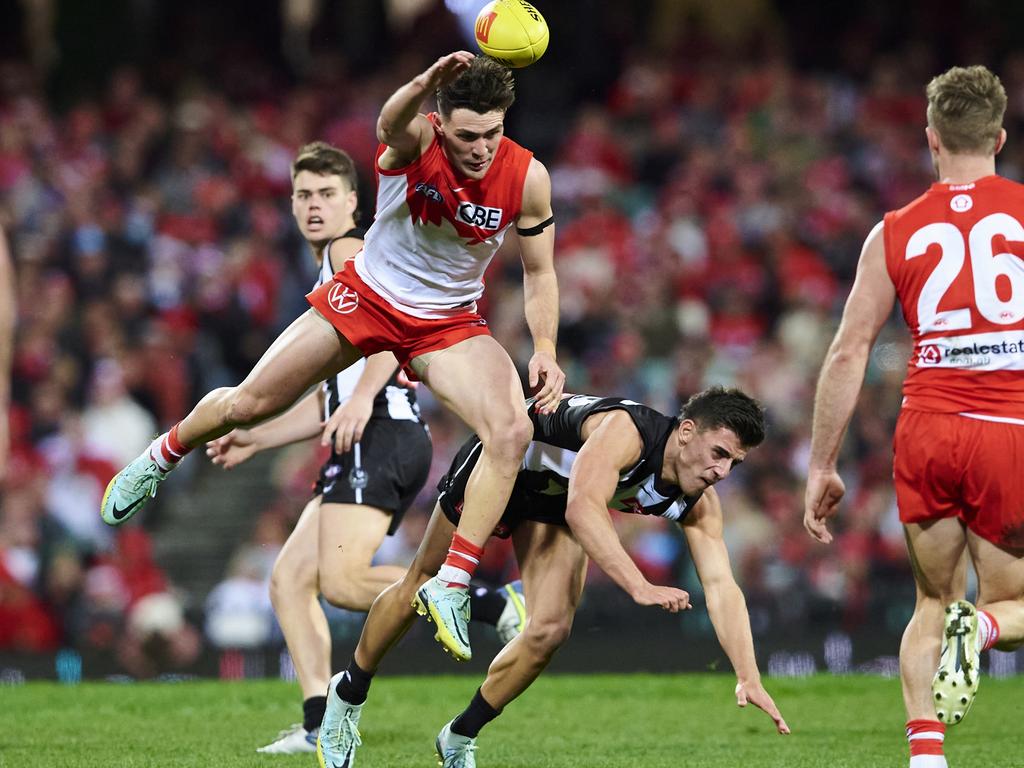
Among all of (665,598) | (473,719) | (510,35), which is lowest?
(473,719)

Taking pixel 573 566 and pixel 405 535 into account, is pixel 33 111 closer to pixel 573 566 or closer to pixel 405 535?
pixel 405 535

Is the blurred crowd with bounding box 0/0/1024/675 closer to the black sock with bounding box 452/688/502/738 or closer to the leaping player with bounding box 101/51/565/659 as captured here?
the black sock with bounding box 452/688/502/738

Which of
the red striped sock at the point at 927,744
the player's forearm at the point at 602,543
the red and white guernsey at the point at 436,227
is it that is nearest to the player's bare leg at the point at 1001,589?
the red striped sock at the point at 927,744

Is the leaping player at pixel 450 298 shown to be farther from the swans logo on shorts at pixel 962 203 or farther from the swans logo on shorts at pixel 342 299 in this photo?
the swans logo on shorts at pixel 962 203

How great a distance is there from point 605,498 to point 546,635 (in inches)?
29.6

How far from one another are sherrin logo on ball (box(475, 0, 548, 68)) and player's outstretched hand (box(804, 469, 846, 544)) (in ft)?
6.78

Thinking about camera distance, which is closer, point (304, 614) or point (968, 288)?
point (968, 288)

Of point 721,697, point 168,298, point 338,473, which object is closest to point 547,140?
point 168,298

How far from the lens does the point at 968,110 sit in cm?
563

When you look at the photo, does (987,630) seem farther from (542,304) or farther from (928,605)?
(542,304)

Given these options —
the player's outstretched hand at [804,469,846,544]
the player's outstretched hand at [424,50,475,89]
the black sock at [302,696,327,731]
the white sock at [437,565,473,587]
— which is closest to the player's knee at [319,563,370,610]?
the black sock at [302,696,327,731]

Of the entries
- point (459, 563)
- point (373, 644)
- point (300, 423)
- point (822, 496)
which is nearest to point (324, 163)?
point (300, 423)

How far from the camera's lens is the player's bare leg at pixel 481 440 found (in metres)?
6.01

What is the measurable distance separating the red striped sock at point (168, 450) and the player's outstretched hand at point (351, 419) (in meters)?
0.83
